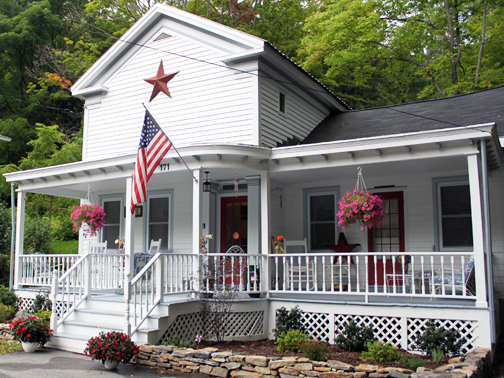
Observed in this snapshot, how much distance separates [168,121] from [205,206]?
2295mm

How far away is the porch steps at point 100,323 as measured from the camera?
A: 7250 millimetres

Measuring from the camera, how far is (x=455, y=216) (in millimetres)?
9531

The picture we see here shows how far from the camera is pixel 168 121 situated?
11266 mm

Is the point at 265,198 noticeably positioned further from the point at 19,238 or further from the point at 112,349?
the point at 19,238

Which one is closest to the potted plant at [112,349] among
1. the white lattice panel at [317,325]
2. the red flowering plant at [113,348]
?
the red flowering plant at [113,348]

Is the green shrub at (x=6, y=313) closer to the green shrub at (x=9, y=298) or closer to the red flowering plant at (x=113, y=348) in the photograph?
the green shrub at (x=9, y=298)

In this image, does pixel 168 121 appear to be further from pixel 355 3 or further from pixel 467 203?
pixel 355 3

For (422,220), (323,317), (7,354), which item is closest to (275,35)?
(422,220)

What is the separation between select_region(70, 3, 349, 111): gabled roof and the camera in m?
10.4

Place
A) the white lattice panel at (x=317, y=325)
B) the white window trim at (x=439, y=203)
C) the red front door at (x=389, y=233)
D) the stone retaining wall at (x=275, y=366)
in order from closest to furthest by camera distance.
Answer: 1. the stone retaining wall at (x=275, y=366)
2. the white lattice panel at (x=317, y=325)
3. the white window trim at (x=439, y=203)
4. the red front door at (x=389, y=233)

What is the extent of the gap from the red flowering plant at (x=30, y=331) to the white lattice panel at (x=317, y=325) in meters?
4.41

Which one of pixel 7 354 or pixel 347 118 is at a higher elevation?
pixel 347 118

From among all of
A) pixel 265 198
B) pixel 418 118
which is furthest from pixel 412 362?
pixel 418 118

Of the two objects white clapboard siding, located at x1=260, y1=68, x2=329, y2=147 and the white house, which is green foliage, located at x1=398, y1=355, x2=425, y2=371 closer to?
the white house
